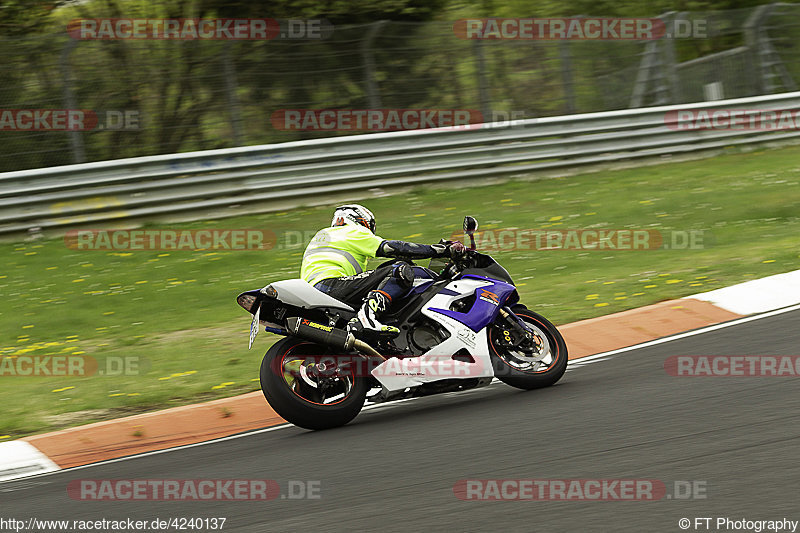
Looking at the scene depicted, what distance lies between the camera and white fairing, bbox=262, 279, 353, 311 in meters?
6.47

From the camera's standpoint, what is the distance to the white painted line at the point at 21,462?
21.2 ft

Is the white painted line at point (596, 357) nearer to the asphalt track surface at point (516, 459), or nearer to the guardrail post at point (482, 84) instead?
the asphalt track surface at point (516, 459)

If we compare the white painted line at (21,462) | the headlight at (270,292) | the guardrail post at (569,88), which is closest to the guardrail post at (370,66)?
the guardrail post at (569,88)

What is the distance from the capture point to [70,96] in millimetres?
15375

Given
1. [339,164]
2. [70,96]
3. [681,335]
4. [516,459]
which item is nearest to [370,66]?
[339,164]

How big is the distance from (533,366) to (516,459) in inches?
71.5

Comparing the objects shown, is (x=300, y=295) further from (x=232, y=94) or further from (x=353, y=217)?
(x=232, y=94)

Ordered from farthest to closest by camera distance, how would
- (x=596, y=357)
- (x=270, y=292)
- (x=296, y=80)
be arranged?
(x=296, y=80) → (x=596, y=357) → (x=270, y=292)

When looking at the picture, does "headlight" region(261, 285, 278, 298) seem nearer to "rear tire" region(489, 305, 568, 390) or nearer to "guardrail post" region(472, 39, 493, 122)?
"rear tire" region(489, 305, 568, 390)

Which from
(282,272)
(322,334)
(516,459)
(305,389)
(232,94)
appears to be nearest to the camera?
(516,459)

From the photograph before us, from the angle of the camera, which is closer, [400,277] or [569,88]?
[400,277]

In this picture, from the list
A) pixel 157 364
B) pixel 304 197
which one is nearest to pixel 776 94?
pixel 304 197

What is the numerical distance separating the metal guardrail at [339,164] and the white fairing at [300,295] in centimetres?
930

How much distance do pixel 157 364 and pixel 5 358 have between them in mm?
1908
